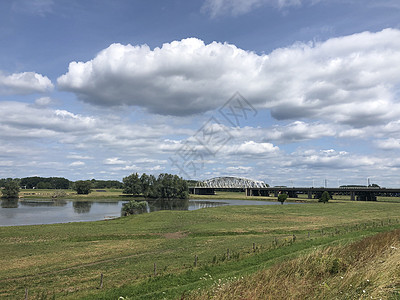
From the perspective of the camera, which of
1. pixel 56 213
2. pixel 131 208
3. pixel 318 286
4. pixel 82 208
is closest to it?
pixel 318 286

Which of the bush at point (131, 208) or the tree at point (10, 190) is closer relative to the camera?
the bush at point (131, 208)

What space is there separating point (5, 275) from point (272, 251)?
24497mm

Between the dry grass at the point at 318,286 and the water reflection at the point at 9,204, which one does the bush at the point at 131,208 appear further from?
the dry grass at the point at 318,286

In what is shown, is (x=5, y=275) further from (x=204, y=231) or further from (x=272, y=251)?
(x=204, y=231)

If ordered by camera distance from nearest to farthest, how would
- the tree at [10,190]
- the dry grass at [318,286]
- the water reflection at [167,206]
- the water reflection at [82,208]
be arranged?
the dry grass at [318,286]
the water reflection at [82,208]
the water reflection at [167,206]
the tree at [10,190]

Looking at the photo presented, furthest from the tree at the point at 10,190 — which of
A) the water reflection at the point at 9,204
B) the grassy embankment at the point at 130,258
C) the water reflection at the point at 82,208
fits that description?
the grassy embankment at the point at 130,258

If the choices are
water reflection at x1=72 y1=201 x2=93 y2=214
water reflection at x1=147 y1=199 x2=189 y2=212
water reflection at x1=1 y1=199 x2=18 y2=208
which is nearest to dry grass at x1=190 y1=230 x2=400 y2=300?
water reflection at x1=147 y1=199 x2=189 y2=212

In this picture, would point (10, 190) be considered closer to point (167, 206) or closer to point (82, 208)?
point (82, 208)

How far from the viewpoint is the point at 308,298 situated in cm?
1013

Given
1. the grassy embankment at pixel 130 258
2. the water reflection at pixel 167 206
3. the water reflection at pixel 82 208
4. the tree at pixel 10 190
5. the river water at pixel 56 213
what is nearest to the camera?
the grassy embankment at pixel 130 258

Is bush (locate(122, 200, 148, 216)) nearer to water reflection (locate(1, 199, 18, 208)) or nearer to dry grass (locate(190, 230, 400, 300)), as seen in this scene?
water reflection (locate(1, 199, 18, 208))

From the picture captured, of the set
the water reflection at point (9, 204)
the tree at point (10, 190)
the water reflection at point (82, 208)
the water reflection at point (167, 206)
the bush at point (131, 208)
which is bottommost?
the water reflection at point (167, 206)

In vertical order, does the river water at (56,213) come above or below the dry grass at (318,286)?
below

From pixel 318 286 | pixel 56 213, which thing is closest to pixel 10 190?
pixel 56 213
